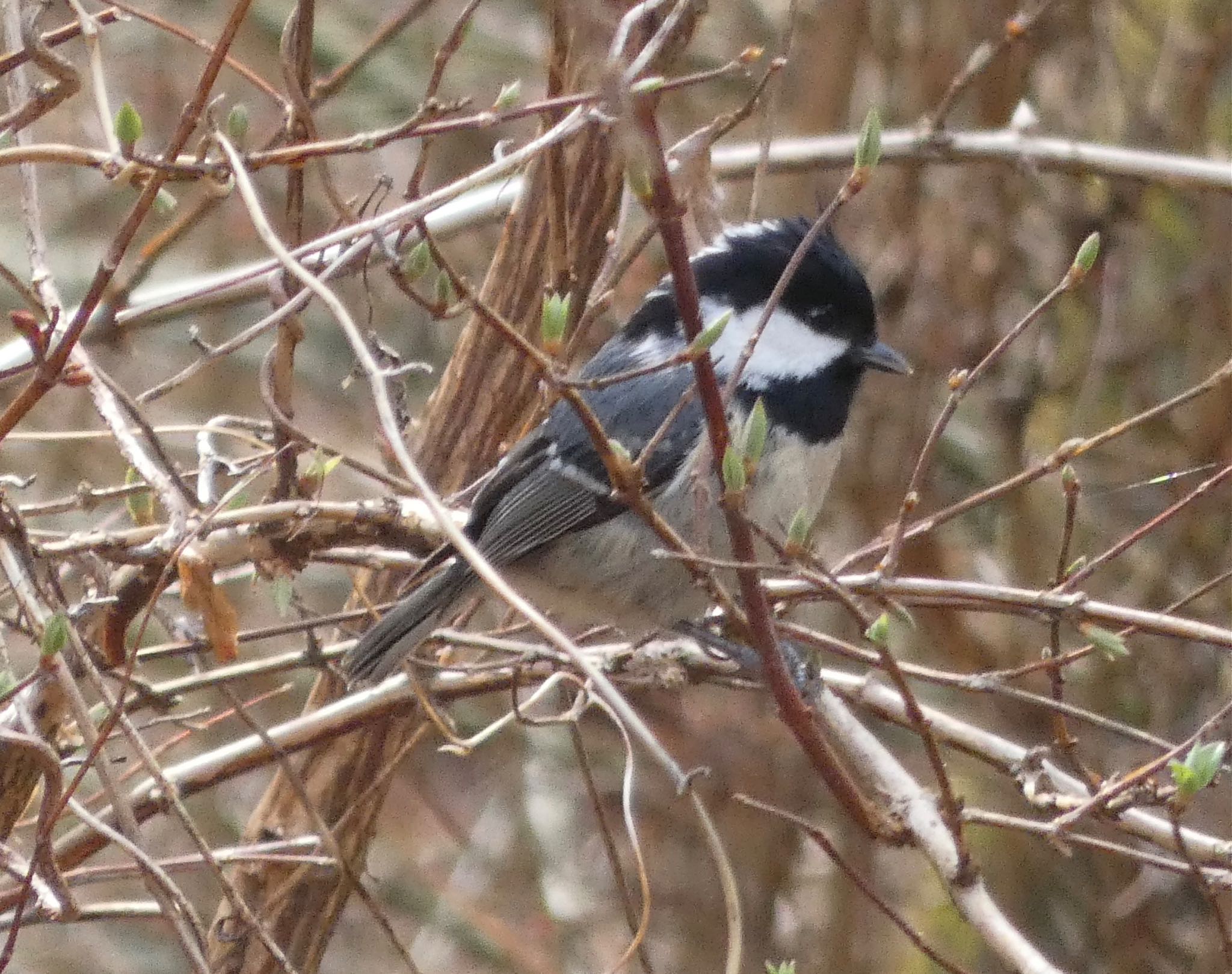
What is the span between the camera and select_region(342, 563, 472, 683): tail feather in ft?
6.73

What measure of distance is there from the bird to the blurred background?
75 centimetres

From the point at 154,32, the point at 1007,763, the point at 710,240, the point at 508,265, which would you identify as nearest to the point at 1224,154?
the point at 710,240

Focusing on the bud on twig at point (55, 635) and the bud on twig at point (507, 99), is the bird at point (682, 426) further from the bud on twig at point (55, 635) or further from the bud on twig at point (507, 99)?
the bud on twig at point (55, 635)

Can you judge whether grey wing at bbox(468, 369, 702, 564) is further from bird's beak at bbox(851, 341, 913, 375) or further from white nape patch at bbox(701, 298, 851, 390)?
bird's beak at bbox(851, 341, 913, 375)

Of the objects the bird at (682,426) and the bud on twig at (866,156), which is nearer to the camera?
the bud on twig at (866,156)

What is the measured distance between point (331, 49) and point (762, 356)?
2007 mm

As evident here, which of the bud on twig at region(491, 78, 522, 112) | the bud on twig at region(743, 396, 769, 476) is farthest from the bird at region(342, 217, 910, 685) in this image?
the bud on twig at region(743, 396, 769, 476)

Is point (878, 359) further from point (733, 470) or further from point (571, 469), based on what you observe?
point (733, 470)

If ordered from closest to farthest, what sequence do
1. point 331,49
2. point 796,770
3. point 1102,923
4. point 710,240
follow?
point 710,240, point 1102,923, point 796,770, point 331,49

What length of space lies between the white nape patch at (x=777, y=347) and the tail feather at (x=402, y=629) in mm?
522

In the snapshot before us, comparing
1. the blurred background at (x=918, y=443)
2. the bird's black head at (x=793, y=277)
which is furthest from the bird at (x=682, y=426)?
the blurred background at (x=918, y=443)

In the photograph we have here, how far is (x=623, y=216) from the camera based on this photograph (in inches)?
79.0

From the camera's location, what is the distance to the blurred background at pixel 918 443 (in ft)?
11.0

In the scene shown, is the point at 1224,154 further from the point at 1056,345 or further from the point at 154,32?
the point at 154,32
